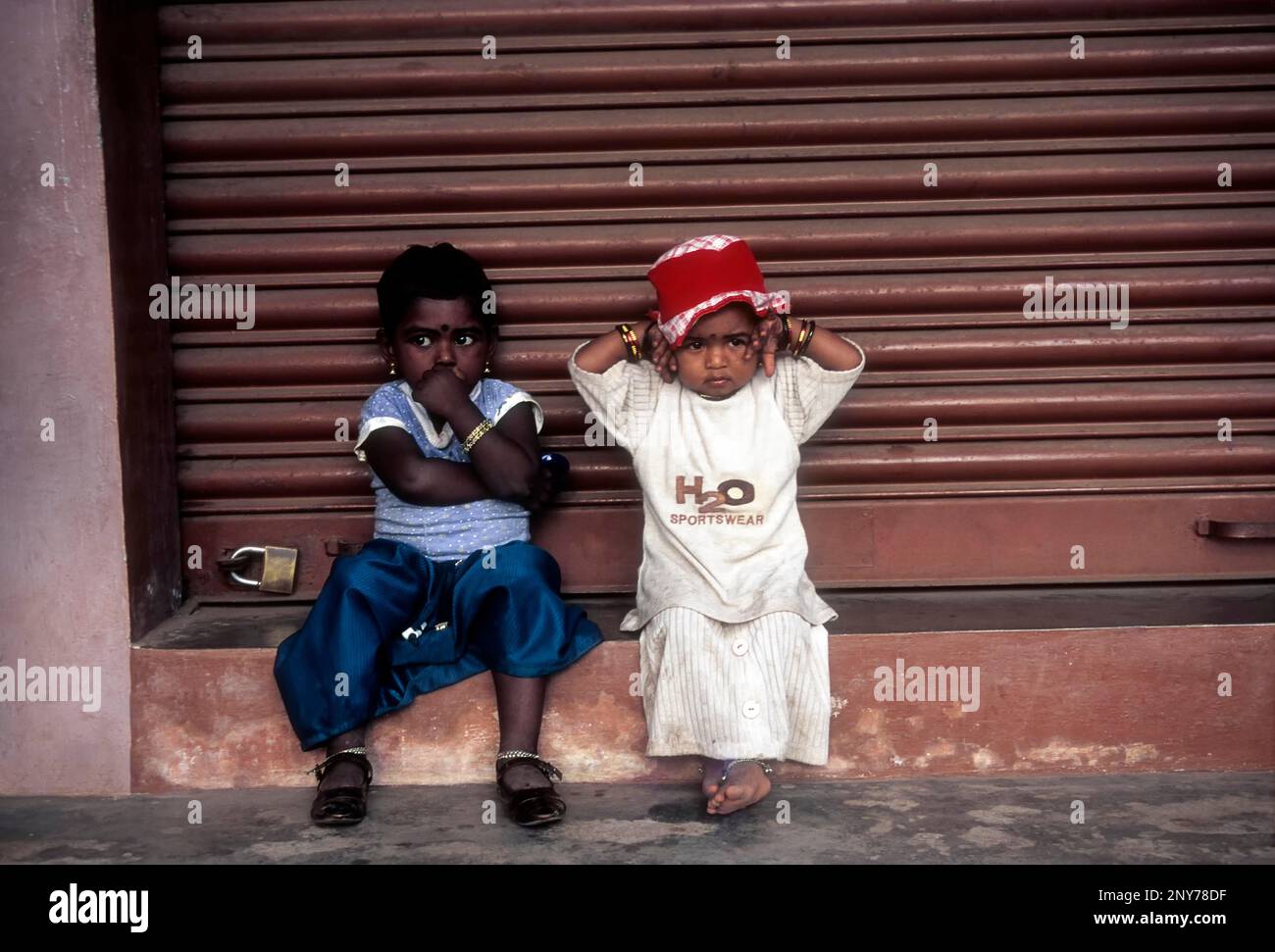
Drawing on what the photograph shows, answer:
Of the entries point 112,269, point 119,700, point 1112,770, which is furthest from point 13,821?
point 1112,770

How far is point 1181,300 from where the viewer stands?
12.6ft

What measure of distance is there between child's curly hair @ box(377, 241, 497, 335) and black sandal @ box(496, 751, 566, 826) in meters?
1.26

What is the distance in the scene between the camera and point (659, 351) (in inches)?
131

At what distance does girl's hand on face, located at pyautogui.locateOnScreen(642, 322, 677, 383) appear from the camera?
3314 mm

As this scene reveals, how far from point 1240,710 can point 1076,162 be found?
1715mm

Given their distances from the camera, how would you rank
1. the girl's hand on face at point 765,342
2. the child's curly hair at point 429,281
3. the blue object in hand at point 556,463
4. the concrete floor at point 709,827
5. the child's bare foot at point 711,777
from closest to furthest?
1. the concrete floor at point 709,827
2. the child's bare foot at point 711,777
3. the girl's hand on face at point 765,342
4. the child's curly hair at point 429,281
5. the blue object in hand at point 556,463

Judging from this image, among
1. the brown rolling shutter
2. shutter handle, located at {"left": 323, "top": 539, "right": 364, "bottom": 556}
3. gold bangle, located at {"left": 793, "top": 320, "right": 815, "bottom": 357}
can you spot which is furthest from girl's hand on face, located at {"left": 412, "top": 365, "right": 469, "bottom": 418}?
gold bangle, located at {"left": 793, "top": 320, "right": 815, "bottom": 357}

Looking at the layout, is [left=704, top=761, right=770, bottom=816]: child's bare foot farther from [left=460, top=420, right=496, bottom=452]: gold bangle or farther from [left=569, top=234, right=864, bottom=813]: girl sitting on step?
[left=460, top=420, right=496, bottom=452]: gold bangle

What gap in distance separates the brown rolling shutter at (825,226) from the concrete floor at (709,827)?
81cm

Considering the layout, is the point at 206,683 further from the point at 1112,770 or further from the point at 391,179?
the point at 1112,770

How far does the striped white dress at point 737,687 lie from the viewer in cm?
308

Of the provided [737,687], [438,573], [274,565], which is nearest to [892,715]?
[737,687]

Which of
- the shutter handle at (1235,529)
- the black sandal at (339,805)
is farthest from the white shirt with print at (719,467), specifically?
the shutter handle at (1235,529)

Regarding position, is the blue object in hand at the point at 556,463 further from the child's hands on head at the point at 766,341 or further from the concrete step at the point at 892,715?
the child's hands on head at the point at 766,341
